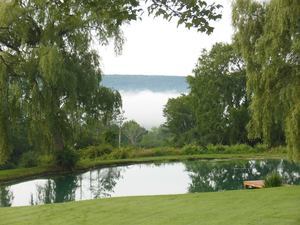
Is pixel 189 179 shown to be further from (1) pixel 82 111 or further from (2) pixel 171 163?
(2) pixel 171 163

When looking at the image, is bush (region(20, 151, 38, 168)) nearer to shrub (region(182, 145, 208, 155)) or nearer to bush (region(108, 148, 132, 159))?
bush (region(108, 148, 132, 159))

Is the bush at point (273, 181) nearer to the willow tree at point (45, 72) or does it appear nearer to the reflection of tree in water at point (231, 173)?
the reflection of tree in water at point (231, 173)

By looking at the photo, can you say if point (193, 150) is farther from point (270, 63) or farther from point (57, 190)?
point (270, 63)

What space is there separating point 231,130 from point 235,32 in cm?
2688

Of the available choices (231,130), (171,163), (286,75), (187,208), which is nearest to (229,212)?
(187,208)

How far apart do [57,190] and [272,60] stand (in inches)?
358

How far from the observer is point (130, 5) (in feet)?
11.3

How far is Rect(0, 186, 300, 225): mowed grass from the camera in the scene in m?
6.92

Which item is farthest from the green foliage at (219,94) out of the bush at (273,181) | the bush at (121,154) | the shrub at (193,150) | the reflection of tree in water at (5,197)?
the bush at (273,181)

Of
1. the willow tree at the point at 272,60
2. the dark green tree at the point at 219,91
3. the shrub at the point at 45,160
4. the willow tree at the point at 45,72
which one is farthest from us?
the dark green tree at the point at 219,91

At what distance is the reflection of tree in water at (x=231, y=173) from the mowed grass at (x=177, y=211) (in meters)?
6.49

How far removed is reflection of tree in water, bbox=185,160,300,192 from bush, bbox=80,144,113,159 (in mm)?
5799

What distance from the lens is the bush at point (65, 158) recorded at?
2153 centimetres

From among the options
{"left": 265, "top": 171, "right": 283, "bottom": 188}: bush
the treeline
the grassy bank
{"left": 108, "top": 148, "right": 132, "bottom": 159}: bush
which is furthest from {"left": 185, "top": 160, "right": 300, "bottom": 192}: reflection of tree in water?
{"left": 108, "top": 148, "right": 132, "bottom": 159}: bush
